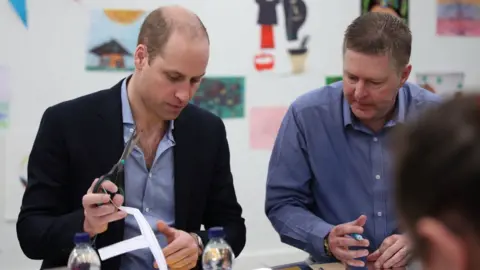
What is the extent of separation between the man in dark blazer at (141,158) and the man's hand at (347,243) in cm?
32

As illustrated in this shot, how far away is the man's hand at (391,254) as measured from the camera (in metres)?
1.71

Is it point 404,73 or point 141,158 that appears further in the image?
point 404,73

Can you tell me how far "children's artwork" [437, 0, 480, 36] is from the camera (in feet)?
10.9

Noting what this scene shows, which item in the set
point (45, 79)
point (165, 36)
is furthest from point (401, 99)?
point (45, 79)

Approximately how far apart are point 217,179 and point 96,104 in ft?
1.51

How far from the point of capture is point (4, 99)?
2.44m

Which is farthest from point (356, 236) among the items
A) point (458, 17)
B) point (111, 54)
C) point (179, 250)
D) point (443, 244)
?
point (458, 17)

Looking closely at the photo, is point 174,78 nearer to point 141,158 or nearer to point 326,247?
point 141,158

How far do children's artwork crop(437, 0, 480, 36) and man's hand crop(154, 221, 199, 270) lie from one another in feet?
7.58

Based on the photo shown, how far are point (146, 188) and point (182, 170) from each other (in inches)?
5.2

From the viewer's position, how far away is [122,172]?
1681mm

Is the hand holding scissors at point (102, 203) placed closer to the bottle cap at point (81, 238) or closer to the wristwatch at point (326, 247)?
the bottle cap at point (81, 238)

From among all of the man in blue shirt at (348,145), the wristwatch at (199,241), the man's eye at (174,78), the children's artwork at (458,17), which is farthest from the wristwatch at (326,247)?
the children's artwork at (458,17)

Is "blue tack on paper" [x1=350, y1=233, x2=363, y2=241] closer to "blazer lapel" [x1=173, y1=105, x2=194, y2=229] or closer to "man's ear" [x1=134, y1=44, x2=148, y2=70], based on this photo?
"blazer lapel" [x1=173, y1=105, x2=194, y2=229]
